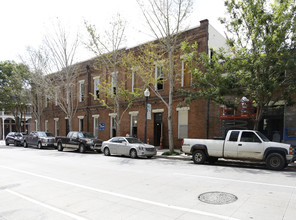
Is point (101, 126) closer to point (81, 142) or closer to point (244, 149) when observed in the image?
point (81, 142)

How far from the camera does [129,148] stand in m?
15.7

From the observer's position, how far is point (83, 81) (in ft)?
99.6

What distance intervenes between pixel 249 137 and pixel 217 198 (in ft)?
20.9

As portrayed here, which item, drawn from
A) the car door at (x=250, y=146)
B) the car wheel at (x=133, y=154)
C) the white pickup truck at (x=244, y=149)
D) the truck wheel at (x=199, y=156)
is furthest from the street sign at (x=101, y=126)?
the car door at (x=250, y=146)

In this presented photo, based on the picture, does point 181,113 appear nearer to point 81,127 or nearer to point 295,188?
point 295,188

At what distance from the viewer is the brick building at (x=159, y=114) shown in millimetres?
18963

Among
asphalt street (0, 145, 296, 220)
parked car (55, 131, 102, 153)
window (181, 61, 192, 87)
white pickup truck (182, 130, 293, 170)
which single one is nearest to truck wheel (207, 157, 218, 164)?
white pickup truck (182, 130, 293, 170)

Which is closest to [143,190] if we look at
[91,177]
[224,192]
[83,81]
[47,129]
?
[224,192]

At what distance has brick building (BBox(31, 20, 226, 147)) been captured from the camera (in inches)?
747

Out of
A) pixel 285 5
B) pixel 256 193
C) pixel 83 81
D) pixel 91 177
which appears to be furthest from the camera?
pixel 83 81

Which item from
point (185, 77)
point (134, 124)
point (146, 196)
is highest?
point (185, 77)

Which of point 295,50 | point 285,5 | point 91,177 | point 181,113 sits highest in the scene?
point 285,5

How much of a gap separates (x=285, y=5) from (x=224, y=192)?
1091cm

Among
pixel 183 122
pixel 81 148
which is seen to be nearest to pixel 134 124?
pixel 183 122
